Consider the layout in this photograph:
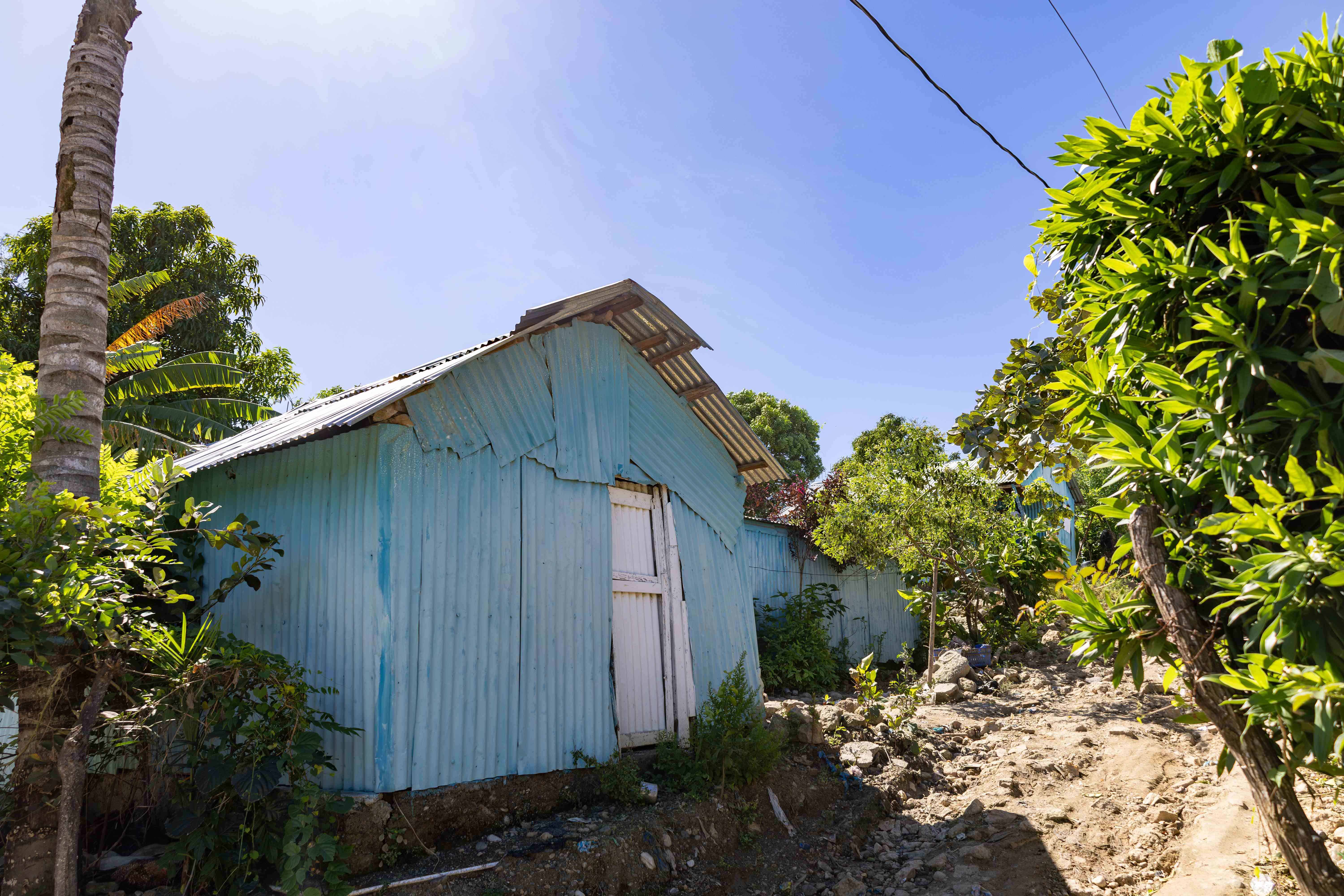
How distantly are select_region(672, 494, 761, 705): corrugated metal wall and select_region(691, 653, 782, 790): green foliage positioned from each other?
0.58 metres

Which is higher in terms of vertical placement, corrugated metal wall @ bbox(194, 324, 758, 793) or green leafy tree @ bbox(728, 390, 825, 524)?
green leafy tree @ bbox(728, 390, 825, 524)

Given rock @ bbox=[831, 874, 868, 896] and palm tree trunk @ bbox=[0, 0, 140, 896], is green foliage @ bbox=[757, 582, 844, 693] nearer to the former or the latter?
rock @ bbox=[831, 874, 868, 896]

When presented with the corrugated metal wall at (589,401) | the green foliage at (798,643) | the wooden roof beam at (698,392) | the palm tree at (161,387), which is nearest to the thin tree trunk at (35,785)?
the corrugated metal wall at (589,401)

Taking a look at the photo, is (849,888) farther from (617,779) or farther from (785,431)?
(785,431)

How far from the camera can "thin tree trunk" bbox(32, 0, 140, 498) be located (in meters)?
4.45

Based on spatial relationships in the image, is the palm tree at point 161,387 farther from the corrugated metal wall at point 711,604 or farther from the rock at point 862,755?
the rock at point 862,755

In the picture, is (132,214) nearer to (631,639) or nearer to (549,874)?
(631,639)

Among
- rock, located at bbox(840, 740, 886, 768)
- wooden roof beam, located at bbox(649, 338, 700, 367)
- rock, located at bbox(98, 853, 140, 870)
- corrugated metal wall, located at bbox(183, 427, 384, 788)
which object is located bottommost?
rock, located at bbox(840, 740, 886, 768)

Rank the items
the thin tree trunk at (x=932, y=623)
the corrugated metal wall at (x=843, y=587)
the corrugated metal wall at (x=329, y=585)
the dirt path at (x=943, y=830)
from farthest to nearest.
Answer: the corrugated metal wall at (x=843, y=587)
the thin tree trunk at (x=932, y=623)
the corrugated metal wall at (x=329, y=585)
the dirt path at (x=943, y=830)

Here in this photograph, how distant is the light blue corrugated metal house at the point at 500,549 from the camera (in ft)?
17.1

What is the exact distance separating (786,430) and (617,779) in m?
20.2

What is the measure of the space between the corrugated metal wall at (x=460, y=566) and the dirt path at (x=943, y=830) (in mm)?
733

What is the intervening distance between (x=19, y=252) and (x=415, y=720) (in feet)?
51.9

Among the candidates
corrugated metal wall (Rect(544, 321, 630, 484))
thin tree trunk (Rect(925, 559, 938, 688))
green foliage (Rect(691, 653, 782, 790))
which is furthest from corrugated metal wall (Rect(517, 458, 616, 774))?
thin tree trunk (Rect(925, 559, 938, 688))
